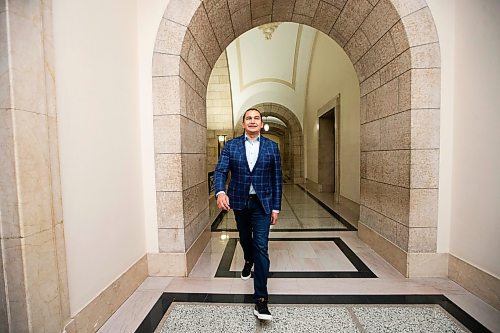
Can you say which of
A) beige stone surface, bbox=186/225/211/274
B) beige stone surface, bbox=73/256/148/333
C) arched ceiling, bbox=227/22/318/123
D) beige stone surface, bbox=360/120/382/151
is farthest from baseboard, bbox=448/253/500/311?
arched ceiling, bbox=227/22/318/123

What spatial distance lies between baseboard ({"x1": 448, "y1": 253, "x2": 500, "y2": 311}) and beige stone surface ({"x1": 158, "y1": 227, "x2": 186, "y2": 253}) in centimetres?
276

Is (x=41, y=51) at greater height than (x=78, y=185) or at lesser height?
greater

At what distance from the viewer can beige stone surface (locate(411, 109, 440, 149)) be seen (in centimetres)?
264

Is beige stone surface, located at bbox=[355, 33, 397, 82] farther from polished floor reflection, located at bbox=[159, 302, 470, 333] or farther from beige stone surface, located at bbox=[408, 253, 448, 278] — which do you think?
polished floor reflection, located at bbox=[159, 302, 470, 333]

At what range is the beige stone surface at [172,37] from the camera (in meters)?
2.65

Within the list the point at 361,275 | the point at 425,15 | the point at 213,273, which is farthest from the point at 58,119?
the point at 425,15

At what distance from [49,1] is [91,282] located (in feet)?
6.19

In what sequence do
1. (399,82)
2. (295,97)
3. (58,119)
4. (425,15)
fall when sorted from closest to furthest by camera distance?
(58,119), (425,15), (399,82), (295,97)

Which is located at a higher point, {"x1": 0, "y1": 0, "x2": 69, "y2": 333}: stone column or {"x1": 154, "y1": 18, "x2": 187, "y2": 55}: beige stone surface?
{"x1": 154, "y1": 18, "x2": 187, "y2": 55}: beige stone surface

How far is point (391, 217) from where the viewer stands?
2982 mm

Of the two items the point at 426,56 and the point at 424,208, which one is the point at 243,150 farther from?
the point at 426,56

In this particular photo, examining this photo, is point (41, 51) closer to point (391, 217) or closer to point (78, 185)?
point (78, 185)

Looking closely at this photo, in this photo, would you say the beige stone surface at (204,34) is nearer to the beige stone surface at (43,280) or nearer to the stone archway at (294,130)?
the beige stone surface at (43,280)

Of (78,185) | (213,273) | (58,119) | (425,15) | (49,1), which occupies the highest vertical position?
(425,15)
